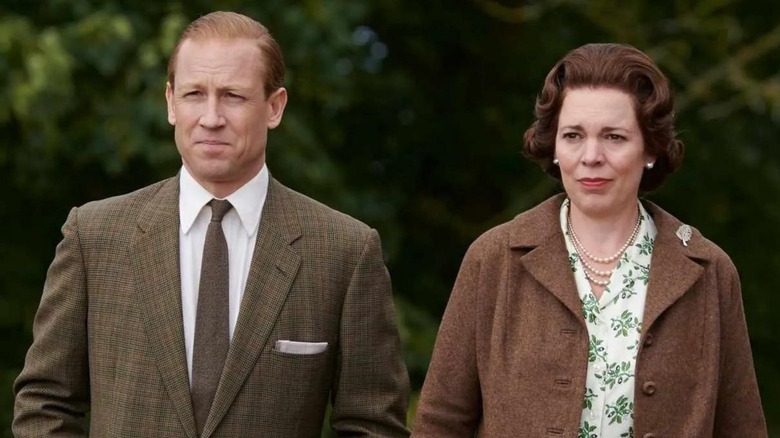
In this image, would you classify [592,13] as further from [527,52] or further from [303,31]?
[303,31]

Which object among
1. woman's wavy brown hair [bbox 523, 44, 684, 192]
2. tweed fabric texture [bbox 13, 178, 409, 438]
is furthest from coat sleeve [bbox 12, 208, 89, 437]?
woman's wavy brown hair [bbox 523, 44, 684, 192]

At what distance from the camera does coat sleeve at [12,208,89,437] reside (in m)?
4.02

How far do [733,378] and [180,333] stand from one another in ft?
4.29

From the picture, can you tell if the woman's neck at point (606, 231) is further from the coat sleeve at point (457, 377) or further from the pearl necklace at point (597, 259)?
the coat sleeve at point (457, 377)

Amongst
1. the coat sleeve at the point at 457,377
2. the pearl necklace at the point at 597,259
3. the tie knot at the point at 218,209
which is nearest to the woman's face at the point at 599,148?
the pearl necklace at the point at 597,259

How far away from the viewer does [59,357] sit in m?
4.03

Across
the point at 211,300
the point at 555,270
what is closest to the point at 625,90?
the point at 555,270

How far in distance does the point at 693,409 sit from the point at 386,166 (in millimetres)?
6031

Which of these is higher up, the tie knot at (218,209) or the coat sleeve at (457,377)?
the tie knot at (218,209)

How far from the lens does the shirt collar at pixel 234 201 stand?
4078mm

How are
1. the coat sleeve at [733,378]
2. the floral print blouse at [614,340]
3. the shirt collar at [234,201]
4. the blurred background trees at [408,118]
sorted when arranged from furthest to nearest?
the blurred background trees at [408,118] < the shirt collar at [234,201] < the coat sleeve at [733,378] < the floral print blouse at [614,340]

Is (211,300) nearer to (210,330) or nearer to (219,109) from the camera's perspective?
(210,330)

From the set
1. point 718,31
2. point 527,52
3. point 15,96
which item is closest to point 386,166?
point 527,52

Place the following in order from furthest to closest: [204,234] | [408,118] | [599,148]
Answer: [408,118], [204,234], [599,148]
